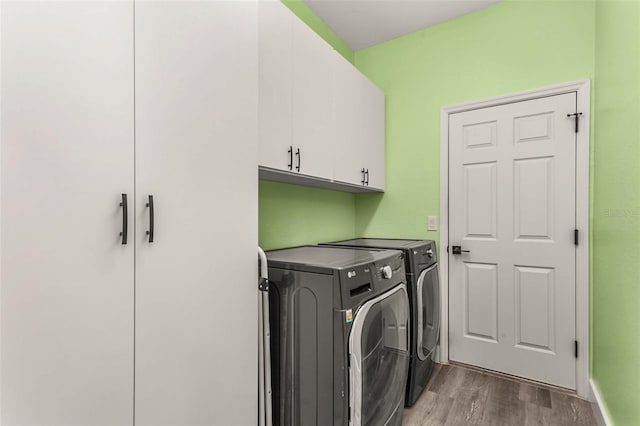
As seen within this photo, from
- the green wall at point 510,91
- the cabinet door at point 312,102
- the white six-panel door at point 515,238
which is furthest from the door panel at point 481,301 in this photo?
the cabinet door at point 312,102

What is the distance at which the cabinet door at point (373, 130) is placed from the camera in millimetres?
2482

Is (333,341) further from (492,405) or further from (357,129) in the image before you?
(357,129)

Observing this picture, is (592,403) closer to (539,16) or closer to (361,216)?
(361,216)

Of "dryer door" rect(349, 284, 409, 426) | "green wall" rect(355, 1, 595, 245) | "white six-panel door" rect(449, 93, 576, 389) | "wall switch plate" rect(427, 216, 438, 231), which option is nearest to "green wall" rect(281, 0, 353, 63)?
"green wall" rect(355, 1, 595, 245)

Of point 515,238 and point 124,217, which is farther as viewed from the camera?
point 515,238

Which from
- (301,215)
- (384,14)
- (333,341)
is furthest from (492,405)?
(384,14)

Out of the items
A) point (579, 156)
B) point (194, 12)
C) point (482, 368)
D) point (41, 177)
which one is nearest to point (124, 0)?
point (194, 12)

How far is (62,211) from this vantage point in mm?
757

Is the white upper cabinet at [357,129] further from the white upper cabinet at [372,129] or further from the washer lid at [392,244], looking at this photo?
the washer lid at [392,244]

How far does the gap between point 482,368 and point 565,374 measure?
0.52 metres

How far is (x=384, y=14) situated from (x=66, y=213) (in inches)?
102

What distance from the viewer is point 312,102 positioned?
1.92 meters

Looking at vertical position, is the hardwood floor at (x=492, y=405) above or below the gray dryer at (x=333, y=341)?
below

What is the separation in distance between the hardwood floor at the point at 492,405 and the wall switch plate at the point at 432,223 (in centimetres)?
113
